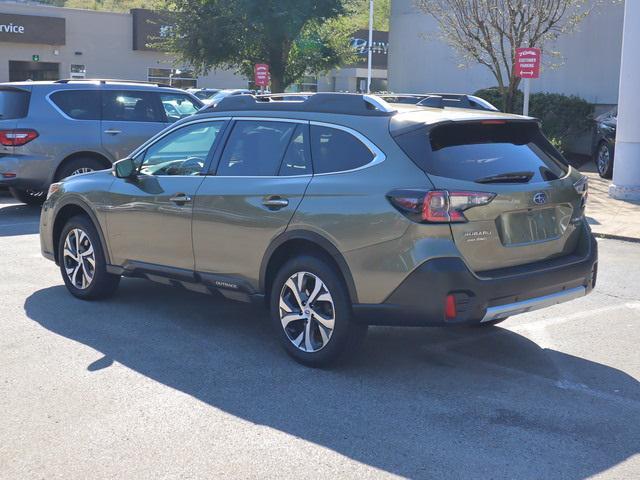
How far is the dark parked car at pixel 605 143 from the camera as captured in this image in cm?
1713

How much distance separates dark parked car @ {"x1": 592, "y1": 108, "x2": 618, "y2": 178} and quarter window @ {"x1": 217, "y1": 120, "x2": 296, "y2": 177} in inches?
496

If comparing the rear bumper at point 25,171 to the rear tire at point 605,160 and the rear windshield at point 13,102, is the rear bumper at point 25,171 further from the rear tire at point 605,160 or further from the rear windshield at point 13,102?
the rear tire at point 605,160

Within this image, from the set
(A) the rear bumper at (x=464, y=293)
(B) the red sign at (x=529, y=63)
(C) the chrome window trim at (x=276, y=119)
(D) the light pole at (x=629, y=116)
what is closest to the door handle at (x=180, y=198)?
(C) the chrome window trim at (x=276, y=119)

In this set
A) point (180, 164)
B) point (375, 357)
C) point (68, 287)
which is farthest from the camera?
point (68, 287)

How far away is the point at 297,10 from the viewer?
28312mm

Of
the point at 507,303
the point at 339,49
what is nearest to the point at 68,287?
the point at 507,303

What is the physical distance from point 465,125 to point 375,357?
172 centimetres

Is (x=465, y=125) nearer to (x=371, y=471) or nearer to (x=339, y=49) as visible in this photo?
(x=371, y=471)

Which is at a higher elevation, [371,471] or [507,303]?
[507,303]

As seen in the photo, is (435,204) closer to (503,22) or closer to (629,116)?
(629,116)

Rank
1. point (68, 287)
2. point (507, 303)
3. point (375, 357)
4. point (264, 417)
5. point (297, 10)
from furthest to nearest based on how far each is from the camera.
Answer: point (297, 10), point (68, 287), point (375, 357), point (507, 303), point (264, 417)

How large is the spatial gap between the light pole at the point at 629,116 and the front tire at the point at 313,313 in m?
9.94

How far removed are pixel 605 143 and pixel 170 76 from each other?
30.1 metres

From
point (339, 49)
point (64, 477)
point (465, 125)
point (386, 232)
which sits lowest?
point (64, 477)
